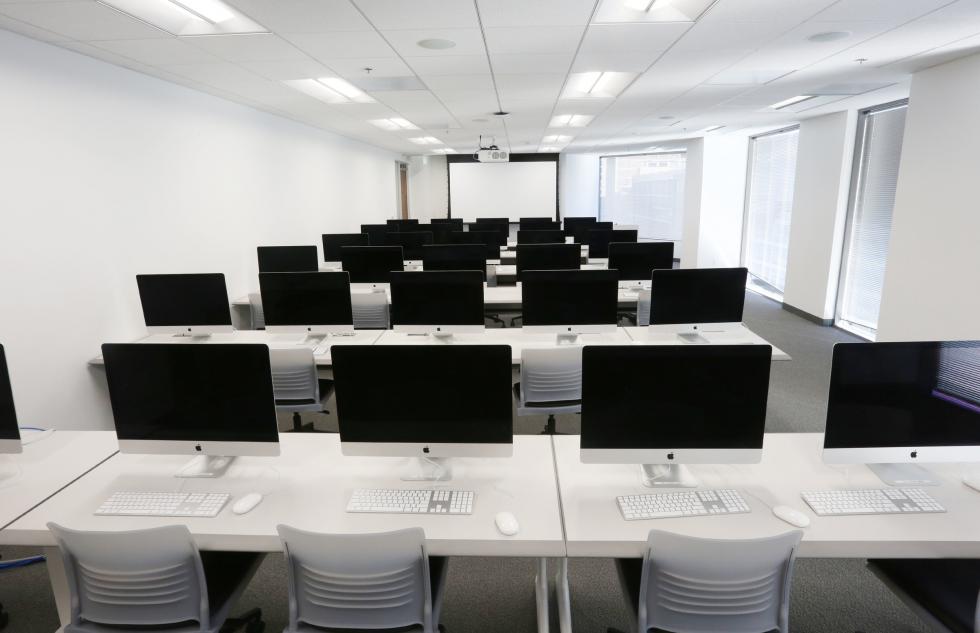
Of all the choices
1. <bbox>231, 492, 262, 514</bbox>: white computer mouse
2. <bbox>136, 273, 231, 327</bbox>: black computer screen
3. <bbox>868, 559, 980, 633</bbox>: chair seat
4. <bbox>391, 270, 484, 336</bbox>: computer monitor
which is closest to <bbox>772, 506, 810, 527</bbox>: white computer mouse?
<bbox>868, 559, 980, 633</bbox>: chair seat

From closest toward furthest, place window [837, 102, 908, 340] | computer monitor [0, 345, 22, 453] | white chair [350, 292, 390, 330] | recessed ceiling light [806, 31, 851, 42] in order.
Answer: computer monitor [0, 345, 22, 453], recessed ceiling light [806, 31, 851, 42], white chair [350, 292, 390, 330], window [837, 102, 908, 340]

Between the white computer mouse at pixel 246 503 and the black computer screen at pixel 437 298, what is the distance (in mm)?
1898

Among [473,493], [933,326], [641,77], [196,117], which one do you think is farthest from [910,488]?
[196,117]

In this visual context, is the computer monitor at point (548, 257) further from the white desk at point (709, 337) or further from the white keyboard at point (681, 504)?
the white keyboard at point (681, 504)

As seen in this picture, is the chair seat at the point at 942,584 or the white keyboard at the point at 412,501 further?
the white keyboard at the point at 412,501

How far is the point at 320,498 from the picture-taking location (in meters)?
1.96

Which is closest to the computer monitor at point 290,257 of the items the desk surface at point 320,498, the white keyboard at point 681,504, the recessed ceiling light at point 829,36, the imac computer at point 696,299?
the desk surface at point 320,498

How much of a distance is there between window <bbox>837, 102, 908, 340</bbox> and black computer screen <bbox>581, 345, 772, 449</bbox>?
212 inches

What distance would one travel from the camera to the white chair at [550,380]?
3.29 metres

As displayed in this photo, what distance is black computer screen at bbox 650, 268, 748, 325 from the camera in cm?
352

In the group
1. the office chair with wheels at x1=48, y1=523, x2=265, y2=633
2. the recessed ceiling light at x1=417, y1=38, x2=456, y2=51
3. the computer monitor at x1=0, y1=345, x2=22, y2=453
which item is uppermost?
the recessed ceiling light at x1=417, y1=38, x2=456, y2=51

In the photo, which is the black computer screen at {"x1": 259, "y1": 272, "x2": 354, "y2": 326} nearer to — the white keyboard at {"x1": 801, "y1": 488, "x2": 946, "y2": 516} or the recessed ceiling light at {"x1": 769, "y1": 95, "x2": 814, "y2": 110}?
the white keyboard at {"x1": 801, "y1": 488, "x2": 946, "y2": 516}

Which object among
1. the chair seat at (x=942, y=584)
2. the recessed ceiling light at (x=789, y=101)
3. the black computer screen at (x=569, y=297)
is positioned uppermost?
the recessed ceiling light at (x=789, y=101)

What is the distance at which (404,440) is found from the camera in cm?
206
